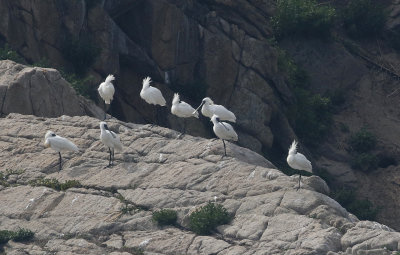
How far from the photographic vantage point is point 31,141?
123ft

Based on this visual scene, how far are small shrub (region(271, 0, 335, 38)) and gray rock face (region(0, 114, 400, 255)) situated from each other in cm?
1956

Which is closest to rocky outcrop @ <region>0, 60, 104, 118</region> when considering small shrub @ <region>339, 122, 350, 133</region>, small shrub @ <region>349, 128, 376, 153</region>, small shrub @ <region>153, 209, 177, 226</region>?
small shrub @ <region>153, 209, 177, 226</region>

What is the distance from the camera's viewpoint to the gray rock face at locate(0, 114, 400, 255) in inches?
1199

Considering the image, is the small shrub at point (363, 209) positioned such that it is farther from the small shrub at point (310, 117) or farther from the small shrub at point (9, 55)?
the small shrub at point (9, 55)

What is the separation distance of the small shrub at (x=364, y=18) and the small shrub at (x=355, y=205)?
1154 cm

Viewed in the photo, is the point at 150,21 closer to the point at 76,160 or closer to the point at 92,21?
the point at 92,21

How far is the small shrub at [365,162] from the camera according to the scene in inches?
2051

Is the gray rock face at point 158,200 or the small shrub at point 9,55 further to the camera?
the small shrub at point 9,55

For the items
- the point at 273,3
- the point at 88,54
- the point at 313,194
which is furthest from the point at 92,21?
the point at 313,194

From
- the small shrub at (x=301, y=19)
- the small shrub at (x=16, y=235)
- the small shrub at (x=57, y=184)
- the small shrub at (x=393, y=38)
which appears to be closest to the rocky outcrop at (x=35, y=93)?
the small shrub at (x=57, y=184)

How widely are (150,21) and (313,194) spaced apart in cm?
2030

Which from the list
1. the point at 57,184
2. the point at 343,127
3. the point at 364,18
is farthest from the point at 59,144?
the point at 364,18

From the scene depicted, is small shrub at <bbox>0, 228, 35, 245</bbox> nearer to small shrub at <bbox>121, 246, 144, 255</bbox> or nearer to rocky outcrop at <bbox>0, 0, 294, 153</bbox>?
small shrub at <bbox>121, 246, 144, 255</bbox>

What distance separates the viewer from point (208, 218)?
31.4 meters
